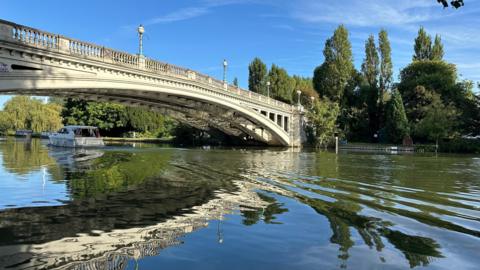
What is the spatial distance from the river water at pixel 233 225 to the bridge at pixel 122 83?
7956 mm

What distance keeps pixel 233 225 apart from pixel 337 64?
64.1m

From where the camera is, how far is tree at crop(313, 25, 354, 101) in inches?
2707

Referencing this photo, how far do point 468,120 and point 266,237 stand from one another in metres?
49.8

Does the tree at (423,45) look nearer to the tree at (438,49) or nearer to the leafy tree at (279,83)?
the tree at (438,49)

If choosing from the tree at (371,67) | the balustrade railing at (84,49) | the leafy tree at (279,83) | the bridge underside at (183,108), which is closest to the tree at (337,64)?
the tree at (371,67)

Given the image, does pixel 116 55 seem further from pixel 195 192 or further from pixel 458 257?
pixel 458 257

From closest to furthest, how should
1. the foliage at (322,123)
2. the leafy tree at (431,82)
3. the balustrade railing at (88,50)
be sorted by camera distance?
the balustrade railing at (88,50) < the foliage at (322,123) < the leafy tree at (431,82)

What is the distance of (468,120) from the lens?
49.6 metres

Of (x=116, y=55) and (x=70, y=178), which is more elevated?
(x=116, y=55)

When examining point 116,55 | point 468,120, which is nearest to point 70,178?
point 116,55

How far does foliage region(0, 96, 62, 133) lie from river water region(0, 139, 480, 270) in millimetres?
73987

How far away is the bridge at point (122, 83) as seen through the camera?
20.0 meters

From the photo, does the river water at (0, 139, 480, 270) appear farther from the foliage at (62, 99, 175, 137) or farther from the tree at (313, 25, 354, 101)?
the foliage at (62, 99, 175, 137)

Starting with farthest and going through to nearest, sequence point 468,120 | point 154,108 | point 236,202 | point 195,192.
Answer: point 468,120, point 154,108, point 195,192, point 236,202
